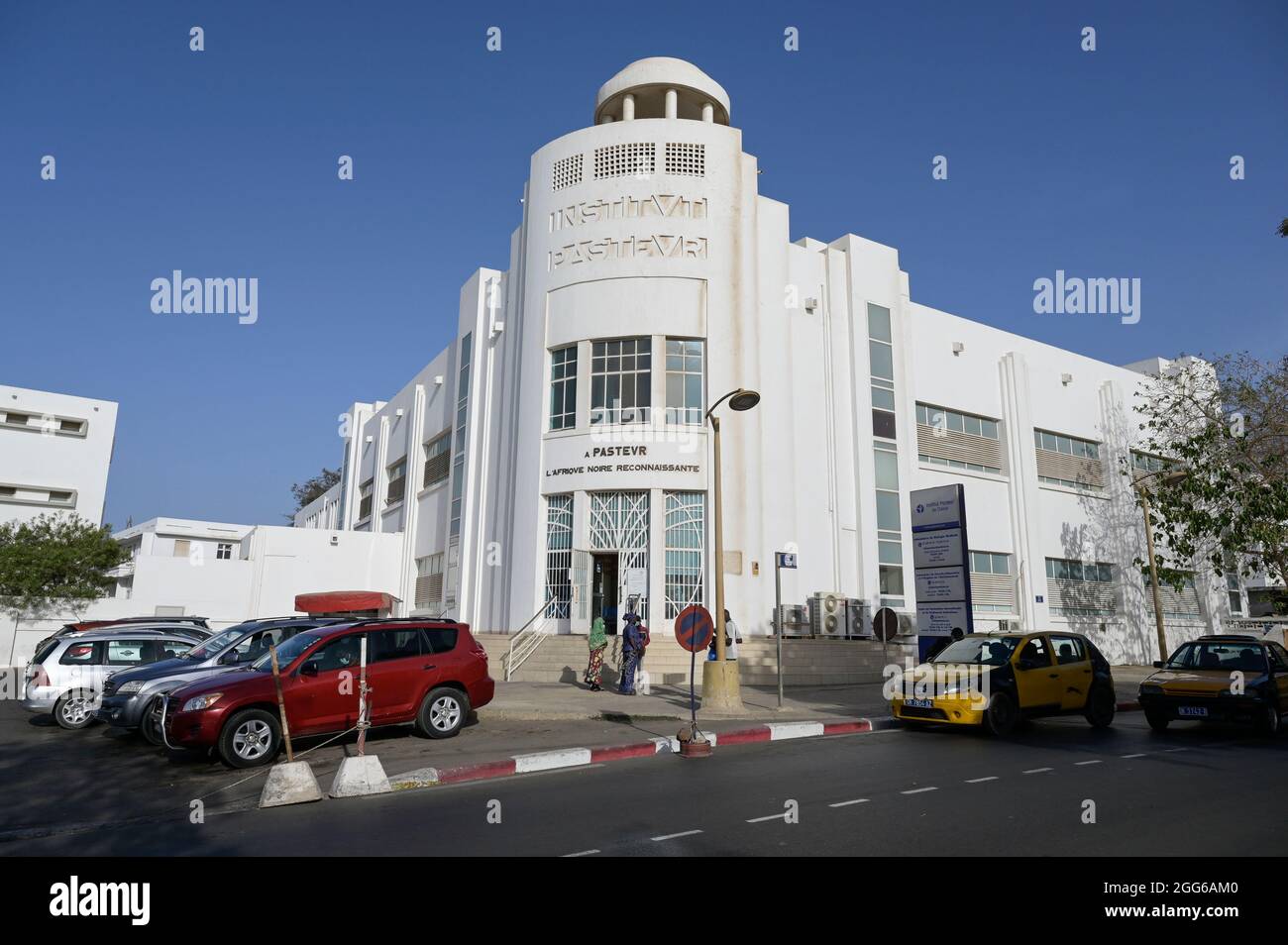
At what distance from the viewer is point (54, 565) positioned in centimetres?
3138

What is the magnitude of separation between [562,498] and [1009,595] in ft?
58.8

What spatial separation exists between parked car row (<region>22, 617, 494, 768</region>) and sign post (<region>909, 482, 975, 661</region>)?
9.36 m

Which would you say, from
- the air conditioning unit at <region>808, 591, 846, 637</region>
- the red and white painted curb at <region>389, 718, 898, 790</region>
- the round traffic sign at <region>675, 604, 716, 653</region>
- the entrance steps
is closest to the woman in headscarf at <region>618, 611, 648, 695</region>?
the entrance steps

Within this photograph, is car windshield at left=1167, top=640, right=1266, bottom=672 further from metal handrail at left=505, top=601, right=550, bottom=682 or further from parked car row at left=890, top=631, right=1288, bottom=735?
metal handrail at left=505, top=601, right=550, bottom=682

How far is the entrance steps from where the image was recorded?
2131 cm

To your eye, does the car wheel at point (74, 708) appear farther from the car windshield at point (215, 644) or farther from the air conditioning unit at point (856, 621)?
the air conditioning unit at point (856, 621)

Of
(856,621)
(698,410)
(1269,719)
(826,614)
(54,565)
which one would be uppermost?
(698,410)

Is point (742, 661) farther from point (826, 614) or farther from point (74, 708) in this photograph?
point (74, 708)

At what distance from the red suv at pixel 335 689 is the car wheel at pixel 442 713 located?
1 centimetres

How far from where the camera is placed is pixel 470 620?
2742 centimetres

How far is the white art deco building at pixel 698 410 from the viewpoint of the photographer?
24016 mm

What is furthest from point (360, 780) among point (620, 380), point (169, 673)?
point (620, 380)

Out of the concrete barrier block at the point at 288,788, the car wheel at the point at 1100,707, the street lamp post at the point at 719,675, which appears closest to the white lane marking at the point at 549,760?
the concrete barrier block at the point at 288,788

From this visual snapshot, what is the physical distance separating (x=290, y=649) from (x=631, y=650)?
27.2 ft
